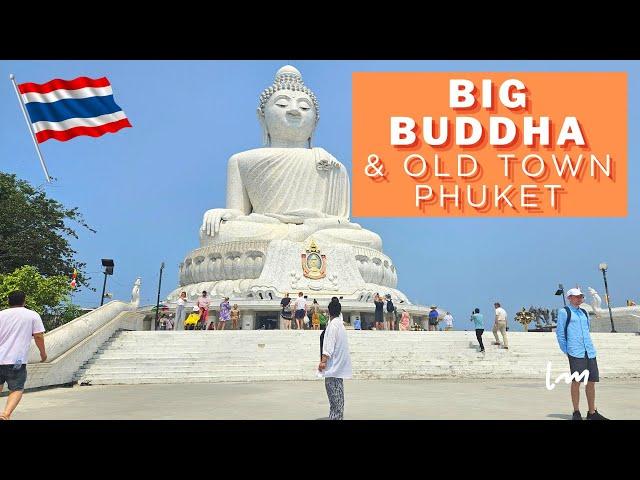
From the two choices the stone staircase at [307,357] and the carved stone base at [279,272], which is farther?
the carved stone base at [279,272]

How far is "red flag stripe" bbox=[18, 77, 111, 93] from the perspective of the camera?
30.0 feet

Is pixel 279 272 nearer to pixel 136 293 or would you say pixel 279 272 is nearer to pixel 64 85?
pixel 136 293

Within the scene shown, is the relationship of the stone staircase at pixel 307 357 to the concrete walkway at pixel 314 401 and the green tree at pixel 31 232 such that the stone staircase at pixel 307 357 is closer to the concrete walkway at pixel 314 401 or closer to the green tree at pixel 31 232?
the concrete walkway at pixel 314 401

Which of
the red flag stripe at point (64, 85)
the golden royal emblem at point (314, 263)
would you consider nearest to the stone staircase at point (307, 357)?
the red flag stripe at point (64, 85)

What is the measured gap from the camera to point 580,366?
17.3 feet

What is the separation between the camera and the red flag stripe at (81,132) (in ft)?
30.3

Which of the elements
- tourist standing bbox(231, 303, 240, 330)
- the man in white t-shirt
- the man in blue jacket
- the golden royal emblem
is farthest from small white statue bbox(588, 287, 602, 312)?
the man in white t-shirt

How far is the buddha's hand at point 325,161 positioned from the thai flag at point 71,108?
1480 cm

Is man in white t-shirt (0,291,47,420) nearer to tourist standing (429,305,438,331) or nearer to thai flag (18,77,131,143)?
thai flag (18,77,131,143)

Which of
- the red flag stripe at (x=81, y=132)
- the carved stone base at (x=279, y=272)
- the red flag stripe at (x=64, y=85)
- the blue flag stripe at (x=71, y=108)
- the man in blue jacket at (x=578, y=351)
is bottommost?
the man in blue jacket at (x=578, y=351)

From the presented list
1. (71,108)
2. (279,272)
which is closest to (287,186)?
(279,272)

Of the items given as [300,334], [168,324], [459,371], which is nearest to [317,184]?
[168,324]

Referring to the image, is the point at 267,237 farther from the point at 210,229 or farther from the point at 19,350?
the point at 19,350

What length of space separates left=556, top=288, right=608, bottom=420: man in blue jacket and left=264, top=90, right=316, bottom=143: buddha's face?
20628mm
